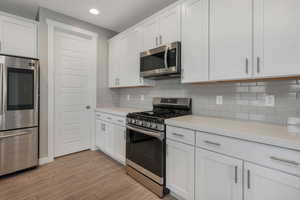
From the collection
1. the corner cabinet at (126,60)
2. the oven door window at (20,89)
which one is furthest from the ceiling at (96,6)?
the oven door window at (20,89)

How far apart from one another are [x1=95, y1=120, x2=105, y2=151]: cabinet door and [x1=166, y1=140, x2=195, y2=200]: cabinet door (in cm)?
168

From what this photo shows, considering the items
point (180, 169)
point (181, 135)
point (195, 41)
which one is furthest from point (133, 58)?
point (180, 169)

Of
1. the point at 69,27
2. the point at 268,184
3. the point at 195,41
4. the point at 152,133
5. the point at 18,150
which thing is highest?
the point at 69,27

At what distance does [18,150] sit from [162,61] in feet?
8.40

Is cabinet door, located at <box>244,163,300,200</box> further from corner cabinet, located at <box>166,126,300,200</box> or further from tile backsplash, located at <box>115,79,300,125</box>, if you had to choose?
tile backsplash, located at <box>115,79,300,125</box>

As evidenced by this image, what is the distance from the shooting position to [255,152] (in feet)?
3.81

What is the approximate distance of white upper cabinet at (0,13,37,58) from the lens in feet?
7.64

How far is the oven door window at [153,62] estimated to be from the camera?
2.22 m

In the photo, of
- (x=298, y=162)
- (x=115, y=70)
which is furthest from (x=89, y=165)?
(x=298, y=162)

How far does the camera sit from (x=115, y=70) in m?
3.35

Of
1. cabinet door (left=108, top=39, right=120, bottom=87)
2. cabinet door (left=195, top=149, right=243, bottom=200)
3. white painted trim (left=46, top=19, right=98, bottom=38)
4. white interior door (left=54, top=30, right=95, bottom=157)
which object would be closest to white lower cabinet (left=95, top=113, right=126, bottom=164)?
white interior door (left=54, top=30, right=95, bottom=157)

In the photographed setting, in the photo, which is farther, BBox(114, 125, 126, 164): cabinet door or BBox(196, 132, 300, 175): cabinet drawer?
BBox(114, 125, 126, 164): cabinet door

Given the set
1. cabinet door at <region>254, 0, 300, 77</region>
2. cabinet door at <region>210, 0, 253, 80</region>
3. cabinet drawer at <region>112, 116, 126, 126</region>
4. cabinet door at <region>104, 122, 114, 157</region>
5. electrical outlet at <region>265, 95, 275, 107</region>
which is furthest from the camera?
cabinet door at <region>104, 122, 114, 157</region>

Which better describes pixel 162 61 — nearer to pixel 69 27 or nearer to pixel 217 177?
pixel 217 177
